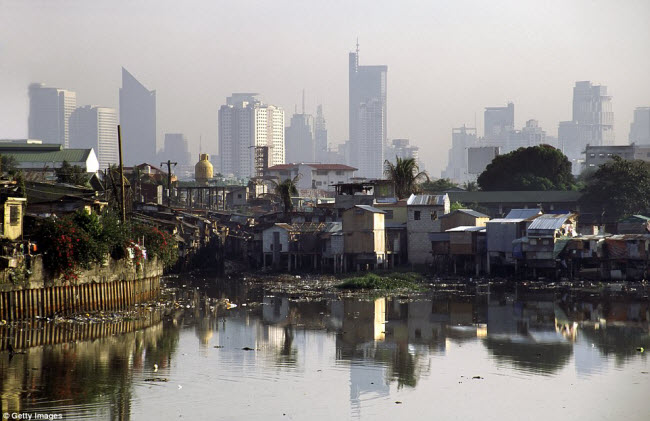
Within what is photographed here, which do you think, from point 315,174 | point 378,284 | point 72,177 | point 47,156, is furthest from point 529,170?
point 72,177

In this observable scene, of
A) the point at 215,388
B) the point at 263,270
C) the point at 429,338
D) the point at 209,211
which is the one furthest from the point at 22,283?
the point at 209,211

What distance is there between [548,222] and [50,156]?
44.1 m

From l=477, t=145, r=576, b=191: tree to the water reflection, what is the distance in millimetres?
50424

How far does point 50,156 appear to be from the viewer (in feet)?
291

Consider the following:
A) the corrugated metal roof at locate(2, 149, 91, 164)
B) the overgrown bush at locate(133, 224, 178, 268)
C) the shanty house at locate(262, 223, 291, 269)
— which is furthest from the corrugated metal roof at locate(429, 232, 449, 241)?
the corrugated metal roof at locate(2, 149, 91, 164)

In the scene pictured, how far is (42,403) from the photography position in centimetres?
2589

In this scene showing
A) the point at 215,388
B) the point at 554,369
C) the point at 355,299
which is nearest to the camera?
the point at 215,388

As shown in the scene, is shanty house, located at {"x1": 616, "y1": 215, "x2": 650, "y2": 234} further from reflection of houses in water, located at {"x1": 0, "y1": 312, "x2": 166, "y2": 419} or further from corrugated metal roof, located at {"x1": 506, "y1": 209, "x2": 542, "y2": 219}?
reflection of houses in water, located at {"x1": 0, "y1": 312, "x2": 166, "y2": 419}

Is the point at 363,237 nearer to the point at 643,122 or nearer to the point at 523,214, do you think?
the point at 523,214

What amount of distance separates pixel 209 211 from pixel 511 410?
61.6 meters

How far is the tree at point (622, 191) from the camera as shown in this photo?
85.9m

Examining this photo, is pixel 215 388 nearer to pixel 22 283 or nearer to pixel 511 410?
pixel 511 410

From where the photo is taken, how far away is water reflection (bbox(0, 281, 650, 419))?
2773 centimetres

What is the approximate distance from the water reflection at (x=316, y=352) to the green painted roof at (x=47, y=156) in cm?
4051
